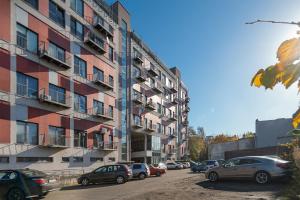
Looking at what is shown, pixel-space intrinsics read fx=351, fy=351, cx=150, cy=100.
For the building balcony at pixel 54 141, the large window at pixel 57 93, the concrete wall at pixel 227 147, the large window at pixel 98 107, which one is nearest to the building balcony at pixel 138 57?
the large window at pixel 98 107

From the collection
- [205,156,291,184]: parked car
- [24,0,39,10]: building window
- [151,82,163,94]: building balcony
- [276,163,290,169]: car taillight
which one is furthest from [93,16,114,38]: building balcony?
[276,163,290,169]: car taillight

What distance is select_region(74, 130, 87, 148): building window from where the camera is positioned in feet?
116

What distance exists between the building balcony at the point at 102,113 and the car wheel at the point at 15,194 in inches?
894

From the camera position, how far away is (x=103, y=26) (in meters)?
41.2

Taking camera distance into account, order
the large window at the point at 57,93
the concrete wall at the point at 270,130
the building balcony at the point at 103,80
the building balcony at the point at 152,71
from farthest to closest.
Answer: the building balcony at the point at 152,71 < the concrete wall at the point at 270,130 < the building balcony at the point at 103,80 < the large window at the point at 57,93

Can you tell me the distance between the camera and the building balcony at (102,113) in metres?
38.5

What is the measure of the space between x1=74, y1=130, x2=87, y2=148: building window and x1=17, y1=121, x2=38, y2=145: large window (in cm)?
632

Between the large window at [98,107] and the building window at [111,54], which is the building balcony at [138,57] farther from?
the large window at [98,107]

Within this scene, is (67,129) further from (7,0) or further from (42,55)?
(7,0)

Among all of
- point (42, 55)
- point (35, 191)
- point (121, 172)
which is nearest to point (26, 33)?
point (42, 55)

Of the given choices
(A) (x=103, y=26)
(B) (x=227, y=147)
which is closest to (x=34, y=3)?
(A) (x=103, y=26)

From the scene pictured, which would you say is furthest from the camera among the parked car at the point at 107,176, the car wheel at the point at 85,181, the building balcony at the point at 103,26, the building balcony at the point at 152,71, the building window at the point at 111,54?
the building balcony at the point at 152,71

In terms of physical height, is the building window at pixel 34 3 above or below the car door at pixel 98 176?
above

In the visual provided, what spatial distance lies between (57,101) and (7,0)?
31.5ft
